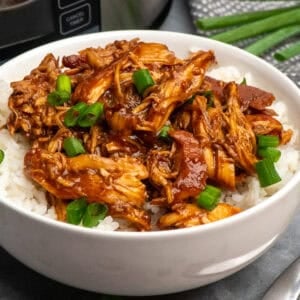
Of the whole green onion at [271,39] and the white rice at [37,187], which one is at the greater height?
the white rice at [37,187]

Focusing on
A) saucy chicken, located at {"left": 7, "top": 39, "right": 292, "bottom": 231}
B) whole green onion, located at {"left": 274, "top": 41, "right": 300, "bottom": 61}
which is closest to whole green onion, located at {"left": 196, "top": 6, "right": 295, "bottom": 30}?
whole green onion, located at {"left": 274, "top": 41, "right": 300, "bottom": 61}

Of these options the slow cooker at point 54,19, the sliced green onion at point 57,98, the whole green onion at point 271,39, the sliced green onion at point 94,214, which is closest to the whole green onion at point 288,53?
the whole green onion at point 271,39

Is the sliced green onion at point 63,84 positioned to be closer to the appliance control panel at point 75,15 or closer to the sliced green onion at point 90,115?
the sliced green onion at point 90,115

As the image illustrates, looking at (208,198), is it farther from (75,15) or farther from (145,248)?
(75,15)

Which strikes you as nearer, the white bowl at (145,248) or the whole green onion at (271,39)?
the white bowl at (145,248)

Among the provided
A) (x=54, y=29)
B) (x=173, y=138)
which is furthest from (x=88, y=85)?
(x=54, y=29)

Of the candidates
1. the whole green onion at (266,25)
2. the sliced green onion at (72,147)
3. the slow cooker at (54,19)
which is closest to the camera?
the sliced green onion at (72,147)

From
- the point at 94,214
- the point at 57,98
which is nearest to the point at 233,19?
the point at 57,98

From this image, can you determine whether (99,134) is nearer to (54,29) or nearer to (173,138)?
(173,138)
